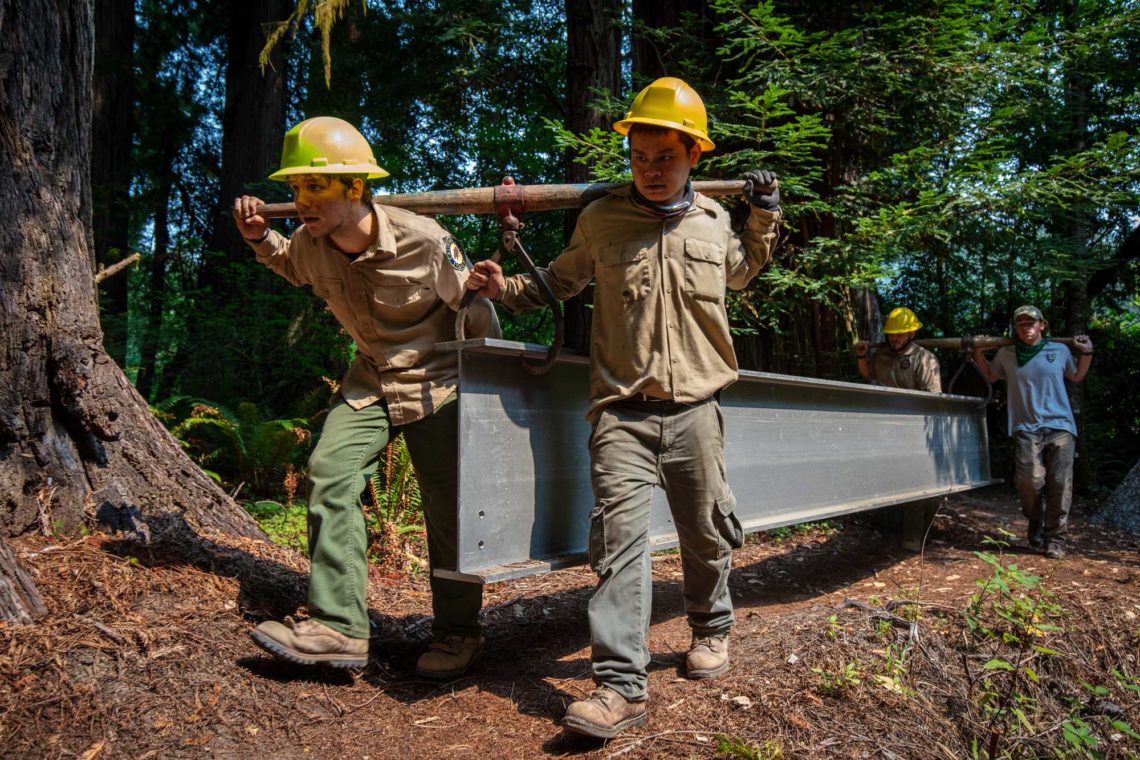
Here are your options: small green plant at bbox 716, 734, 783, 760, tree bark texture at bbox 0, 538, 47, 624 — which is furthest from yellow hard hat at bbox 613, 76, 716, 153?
tree bark texture at bbox 0, 538, 47, 624

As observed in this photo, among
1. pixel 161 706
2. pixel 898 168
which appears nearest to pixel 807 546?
pixel 898 168

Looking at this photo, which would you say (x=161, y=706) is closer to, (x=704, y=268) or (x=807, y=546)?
(x=704, y=268)

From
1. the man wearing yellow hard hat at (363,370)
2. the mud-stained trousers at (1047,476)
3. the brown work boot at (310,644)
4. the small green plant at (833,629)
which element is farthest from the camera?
the mud-stained trousers at (1047,476)

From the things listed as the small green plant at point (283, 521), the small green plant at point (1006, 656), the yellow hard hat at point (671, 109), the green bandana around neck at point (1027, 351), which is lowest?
the small green plant at point (1006, 656)

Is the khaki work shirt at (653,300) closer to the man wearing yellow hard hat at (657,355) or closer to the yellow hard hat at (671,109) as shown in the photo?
the man wearing yellow hard hat at (657,355)

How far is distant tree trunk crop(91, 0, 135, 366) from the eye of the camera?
11.8 meters

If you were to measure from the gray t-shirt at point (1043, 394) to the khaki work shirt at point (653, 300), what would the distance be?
521cm

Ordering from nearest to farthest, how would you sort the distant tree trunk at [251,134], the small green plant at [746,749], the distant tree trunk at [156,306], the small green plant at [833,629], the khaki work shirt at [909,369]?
1. the small green plant at [746,749]
2. the small green plant at [833,629]
3. the khaki work shirt at [909,369]
4. the distant tree trunk at [156,306]
5. the distant tree trunk at [251,134]

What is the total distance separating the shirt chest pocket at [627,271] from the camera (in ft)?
11.6

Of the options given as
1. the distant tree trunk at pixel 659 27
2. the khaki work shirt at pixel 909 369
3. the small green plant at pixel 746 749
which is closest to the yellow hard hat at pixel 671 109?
the small green plant at pixel 746 749

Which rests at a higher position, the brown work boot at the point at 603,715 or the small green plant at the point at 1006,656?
the brown work boot at the point at 603,715

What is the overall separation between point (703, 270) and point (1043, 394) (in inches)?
219

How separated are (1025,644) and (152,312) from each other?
11.4m

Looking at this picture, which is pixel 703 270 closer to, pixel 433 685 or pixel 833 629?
pixel 833 629
